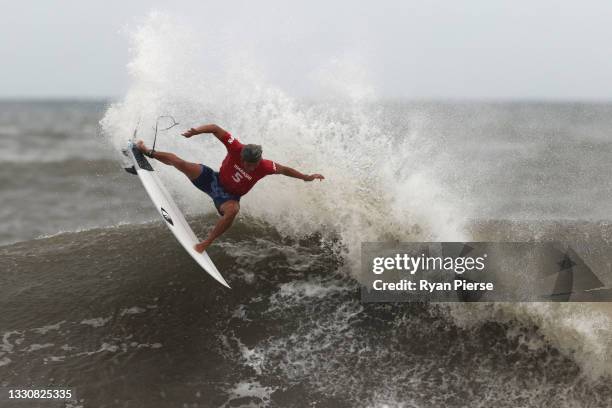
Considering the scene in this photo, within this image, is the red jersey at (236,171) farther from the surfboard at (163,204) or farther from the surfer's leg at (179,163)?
the surfboard at (163,204)

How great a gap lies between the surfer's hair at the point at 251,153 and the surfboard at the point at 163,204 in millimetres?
1389

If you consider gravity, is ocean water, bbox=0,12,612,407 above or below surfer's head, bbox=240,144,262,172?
below

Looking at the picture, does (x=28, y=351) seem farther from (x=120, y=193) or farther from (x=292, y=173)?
(x=120, y=193)

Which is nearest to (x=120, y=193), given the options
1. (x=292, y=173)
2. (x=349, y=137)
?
(x=349, y=137)

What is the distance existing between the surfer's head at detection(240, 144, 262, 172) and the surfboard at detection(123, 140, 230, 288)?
4.36 feet

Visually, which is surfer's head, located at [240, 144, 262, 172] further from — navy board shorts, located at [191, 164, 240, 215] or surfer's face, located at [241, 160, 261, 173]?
navy board shorts, located at [191, 164, 240, 215]

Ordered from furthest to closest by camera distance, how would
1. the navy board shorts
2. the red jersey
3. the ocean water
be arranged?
the navy board shorts, the red jersey, the ocean water

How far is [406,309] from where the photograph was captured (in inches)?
247

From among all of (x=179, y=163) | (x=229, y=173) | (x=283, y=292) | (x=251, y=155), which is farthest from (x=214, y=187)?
(x=283, y=292)

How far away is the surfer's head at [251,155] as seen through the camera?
19.5ft

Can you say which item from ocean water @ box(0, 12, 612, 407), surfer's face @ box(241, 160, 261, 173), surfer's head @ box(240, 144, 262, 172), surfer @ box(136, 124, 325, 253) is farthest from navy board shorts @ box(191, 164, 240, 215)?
ocean water @ box(0, 12, 612, 407)

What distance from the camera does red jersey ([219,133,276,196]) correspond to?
6.24m

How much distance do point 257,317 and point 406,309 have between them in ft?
6.27

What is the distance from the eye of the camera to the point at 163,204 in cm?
666
